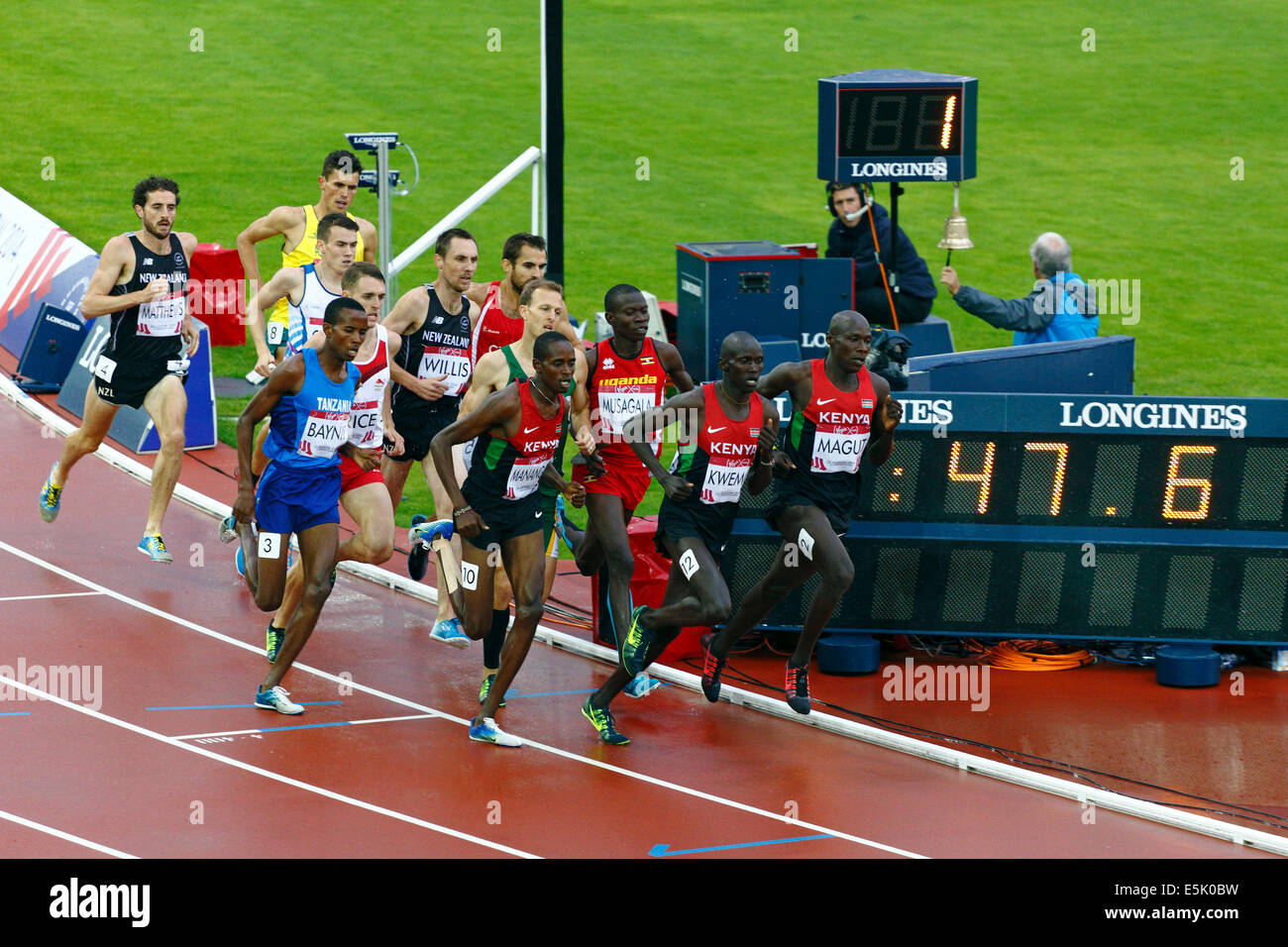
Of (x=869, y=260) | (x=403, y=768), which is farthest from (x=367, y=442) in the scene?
(x=869, y=260)

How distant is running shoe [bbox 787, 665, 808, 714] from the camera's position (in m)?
10.1

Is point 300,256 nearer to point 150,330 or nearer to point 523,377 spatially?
point 150,330

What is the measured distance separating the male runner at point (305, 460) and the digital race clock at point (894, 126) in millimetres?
4375

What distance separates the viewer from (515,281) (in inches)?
430

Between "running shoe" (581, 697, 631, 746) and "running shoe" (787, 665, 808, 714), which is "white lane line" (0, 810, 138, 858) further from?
"running shoe" (787, 665, 808, 714)

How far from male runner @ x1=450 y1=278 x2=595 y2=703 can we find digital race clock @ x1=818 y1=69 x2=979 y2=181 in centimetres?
319

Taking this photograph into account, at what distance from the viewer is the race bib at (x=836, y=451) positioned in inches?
390

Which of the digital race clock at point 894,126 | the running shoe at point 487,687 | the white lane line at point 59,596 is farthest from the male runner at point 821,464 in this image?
the white lane line at point 59,596

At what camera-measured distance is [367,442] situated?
1012 centimetres

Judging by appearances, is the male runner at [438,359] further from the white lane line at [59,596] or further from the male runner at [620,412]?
the white lane line at [59,596]

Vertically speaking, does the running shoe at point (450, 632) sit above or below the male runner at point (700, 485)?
below
